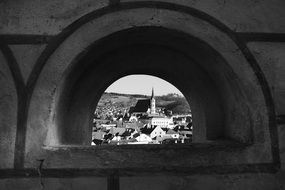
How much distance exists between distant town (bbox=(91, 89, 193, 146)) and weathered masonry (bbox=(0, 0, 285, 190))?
1454 inches

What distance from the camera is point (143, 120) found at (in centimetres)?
7938

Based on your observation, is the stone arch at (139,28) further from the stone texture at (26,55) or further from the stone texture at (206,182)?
the stone texture at (206,182)

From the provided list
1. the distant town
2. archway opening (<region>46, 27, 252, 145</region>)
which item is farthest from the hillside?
archway opening (<region>46, 27, 252, 145</region>)

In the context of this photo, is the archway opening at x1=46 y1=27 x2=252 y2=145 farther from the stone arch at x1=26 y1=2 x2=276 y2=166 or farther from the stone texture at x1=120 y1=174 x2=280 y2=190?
the stone texture at x1=120 y1=174 x2=280 y2=190

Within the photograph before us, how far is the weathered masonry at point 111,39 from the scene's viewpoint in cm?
266

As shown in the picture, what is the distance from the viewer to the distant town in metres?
43.8

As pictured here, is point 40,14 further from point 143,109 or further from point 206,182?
point 143,109

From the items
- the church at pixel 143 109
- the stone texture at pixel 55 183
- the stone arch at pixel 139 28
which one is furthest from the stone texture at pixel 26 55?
the church at pixel 143 109

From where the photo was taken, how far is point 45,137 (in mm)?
2676

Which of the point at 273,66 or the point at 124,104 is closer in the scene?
the point at 273,66

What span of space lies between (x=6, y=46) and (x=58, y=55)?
1.55ft

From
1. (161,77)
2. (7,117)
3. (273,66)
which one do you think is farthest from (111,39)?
(161,77)

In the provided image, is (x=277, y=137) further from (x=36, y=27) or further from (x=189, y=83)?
(x=36, y=27)

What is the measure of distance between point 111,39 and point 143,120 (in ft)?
252
